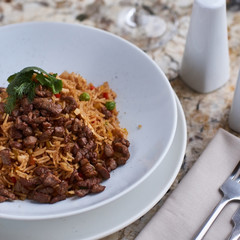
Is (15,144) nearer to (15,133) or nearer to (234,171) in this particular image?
(15,133)

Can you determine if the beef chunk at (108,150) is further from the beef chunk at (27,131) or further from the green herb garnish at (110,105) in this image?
the beef chunk at (27,131)

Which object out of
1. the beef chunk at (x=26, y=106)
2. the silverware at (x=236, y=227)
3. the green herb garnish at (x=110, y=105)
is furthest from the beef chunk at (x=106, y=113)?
the silverware at (x=236, y=227)

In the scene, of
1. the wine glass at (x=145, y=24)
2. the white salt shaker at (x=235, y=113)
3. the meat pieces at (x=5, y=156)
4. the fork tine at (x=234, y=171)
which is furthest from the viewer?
the wine glass at (x=145, y=24)

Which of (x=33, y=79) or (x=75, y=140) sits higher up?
(x=33, y=79)

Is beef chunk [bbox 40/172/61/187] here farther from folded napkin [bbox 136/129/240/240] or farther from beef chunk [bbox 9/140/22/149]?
folded napkin [bbox 136/129/240/240]

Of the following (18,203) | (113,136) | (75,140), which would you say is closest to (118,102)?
(113,136)

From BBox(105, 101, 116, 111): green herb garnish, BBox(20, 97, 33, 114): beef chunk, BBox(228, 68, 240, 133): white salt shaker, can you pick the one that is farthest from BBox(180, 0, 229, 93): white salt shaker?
BBox(20, 97, 33, 114): beef chunk

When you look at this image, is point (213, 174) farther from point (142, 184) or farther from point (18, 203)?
point (18, 203)
